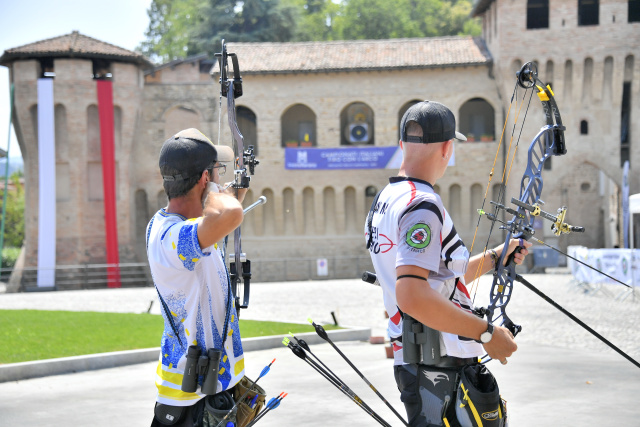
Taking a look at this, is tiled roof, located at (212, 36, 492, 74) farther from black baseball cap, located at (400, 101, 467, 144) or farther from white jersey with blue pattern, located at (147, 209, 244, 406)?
white jersey with blue pattern, located at (147, 209, 244, 406)

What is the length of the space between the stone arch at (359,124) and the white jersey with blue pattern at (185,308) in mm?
40781

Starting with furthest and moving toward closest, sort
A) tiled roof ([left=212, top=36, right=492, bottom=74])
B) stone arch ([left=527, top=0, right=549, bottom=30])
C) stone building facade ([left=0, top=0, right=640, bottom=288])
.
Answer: tiled roof ([left=212, top=36, right=492, bottom=74]) → stone arch ([left=527, top=0, right=549, bottom=30]) → stone building facade ([left=0, top=0, right=640, bottom=288])

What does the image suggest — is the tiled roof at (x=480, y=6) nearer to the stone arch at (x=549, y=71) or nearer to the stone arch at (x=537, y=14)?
the stone arch at (x=537, y=14)

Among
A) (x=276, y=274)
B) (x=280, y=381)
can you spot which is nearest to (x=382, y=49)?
(x=276, y=274)

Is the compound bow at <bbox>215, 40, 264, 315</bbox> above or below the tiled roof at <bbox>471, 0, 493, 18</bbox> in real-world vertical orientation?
below

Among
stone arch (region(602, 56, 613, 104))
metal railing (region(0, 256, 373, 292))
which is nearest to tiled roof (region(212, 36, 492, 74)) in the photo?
stone arch (region(602, 56, 613, 104))

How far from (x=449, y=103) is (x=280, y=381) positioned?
33923mm

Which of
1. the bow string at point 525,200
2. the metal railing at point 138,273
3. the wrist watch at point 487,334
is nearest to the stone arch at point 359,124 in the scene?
the metal railing at point 138,273

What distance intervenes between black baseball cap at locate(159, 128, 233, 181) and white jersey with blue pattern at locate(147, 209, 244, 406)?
0.20m

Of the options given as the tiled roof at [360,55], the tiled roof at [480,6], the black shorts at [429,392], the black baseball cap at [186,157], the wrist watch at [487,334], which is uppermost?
the tiled roof at [480,6]

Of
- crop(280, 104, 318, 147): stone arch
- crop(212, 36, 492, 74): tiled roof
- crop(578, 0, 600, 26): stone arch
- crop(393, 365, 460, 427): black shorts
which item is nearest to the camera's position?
crop(393, 365, 460, 427): black shorts

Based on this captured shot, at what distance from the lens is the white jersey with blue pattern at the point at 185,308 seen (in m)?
3.73

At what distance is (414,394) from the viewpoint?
3600 millimetres

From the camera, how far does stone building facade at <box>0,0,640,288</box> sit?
4025 centimetres
